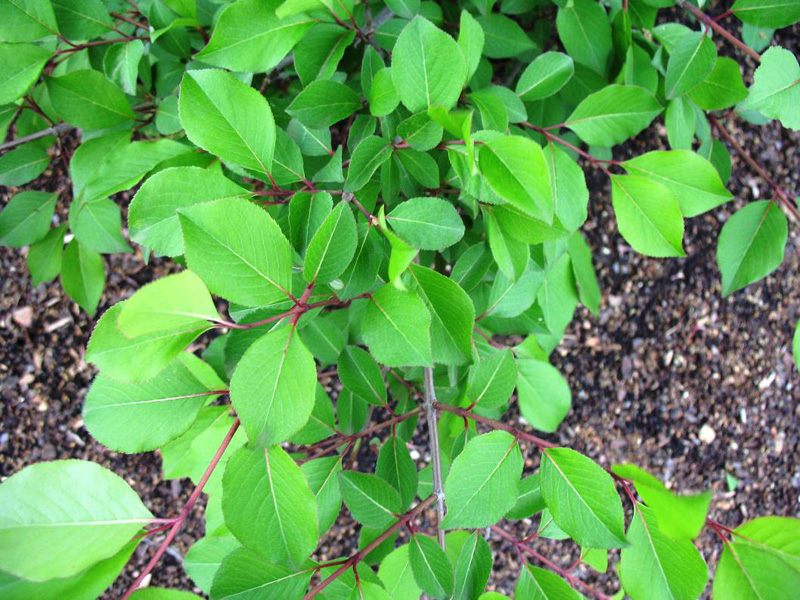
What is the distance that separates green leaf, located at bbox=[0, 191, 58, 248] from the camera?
1.13 meters

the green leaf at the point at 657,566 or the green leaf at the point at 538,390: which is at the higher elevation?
the green leaf at the point at 657,566

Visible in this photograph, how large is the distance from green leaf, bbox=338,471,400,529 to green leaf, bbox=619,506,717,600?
10.3 inches

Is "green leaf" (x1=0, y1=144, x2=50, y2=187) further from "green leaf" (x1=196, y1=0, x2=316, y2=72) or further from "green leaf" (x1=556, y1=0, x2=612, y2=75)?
"green leaf" (x1=556, y1=0, x2=612, y2=75)

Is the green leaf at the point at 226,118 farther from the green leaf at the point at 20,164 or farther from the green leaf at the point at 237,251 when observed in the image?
the green leaf at the point at 20,164

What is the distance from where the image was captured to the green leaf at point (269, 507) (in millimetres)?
535

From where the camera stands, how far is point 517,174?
512mm

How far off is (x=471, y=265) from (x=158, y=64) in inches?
22.3

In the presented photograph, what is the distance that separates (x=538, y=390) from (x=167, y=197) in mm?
577

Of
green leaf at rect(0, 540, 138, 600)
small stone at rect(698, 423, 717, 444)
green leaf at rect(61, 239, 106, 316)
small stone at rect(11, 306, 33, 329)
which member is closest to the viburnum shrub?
green leaf at rect(0, 540, 138, 600)

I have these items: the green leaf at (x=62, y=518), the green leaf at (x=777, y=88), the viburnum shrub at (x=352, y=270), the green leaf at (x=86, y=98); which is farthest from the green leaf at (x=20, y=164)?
the green leaf at (x=777, y=88)

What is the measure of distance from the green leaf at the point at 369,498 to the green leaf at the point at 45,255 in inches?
32.9

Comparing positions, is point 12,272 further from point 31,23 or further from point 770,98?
point 770,98

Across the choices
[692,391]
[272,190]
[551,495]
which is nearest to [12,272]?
[272,190]

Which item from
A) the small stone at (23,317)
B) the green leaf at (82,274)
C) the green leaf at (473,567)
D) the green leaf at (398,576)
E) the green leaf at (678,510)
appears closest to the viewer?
the green leaf at (678,510)
